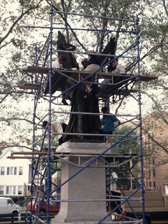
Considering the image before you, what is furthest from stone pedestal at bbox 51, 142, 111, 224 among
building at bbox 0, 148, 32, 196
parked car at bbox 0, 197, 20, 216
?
building at bbox 0, 148, 32, 196

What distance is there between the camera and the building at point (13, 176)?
52.8 m

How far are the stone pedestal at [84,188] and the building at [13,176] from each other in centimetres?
4350

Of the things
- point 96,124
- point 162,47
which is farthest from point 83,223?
point 162,47

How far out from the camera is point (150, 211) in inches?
720

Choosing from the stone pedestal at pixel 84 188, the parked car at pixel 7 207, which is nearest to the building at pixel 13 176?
the parked car at pixel 7 207

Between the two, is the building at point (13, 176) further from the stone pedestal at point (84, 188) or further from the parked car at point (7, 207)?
the stone pedestal at point (84, 188)

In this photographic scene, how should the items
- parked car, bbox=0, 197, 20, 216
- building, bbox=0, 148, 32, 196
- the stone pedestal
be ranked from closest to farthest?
the stone pedestal → parked car, bbox=0, 197, 20, 216 → building, bbox=0, 148, 32, 196

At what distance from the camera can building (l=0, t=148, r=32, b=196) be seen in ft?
173

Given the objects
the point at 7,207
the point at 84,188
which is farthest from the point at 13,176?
the point at 84,188

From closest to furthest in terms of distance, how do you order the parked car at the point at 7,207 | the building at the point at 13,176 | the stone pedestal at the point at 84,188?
the stone pedestal at the point at 84,188 < the parked car at the point at 7,207 < the building at the point at 13,176

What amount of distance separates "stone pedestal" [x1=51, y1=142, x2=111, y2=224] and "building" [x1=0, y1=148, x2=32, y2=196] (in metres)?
43.5

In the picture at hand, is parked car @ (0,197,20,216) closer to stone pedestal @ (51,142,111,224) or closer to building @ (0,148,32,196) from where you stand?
building @ (0,148,32,196)

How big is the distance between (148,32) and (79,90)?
33.4 ft

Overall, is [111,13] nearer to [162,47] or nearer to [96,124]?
[162,47]
